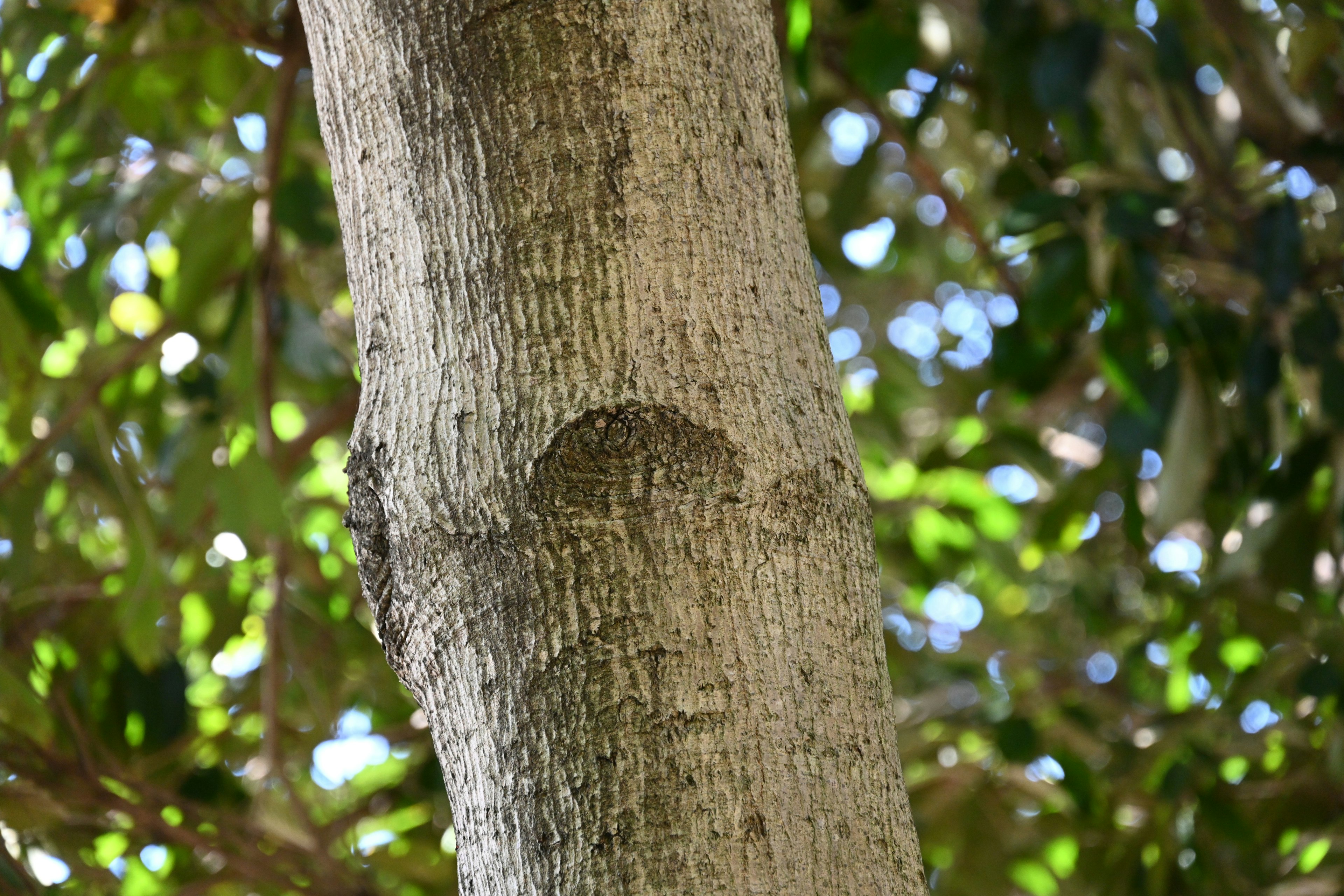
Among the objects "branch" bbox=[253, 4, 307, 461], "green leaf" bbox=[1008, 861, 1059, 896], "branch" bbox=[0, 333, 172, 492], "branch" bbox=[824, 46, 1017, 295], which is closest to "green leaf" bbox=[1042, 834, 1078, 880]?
"green leaf" bbox=[1008, 861, 1059, 896]

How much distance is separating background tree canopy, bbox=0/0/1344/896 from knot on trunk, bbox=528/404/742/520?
975mm

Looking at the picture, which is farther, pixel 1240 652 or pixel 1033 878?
pixel 1033 878

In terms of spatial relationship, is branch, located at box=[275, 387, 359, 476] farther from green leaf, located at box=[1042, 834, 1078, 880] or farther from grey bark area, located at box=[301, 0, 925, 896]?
green leaf, located at box=[1042, 834, 1078, 880]

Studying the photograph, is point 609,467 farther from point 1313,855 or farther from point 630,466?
point 1313,855

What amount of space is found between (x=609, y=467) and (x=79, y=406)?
1.23 meters

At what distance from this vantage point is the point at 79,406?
1443mm

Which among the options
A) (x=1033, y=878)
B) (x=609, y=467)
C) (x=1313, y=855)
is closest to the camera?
(x=609, y=467)

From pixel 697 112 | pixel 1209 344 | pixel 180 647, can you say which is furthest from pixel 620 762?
pixel 180 647

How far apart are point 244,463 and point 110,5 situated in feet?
2.38

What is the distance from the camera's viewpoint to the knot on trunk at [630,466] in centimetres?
45

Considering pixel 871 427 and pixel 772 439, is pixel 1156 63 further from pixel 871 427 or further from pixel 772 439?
pixel 772 439

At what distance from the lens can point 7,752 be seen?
1.33m

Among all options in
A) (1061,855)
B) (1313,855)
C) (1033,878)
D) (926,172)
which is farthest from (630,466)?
(1061,855)

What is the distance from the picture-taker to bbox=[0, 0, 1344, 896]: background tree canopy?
147 cm
